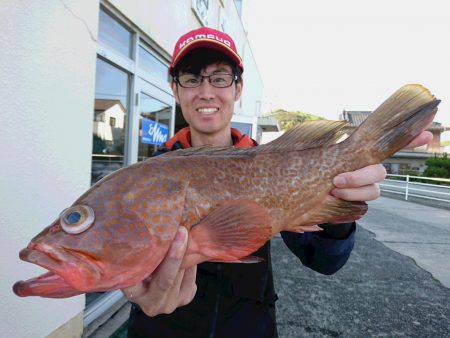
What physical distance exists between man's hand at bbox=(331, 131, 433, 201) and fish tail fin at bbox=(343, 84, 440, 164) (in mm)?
44

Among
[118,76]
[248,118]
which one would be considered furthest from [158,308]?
[248,118]

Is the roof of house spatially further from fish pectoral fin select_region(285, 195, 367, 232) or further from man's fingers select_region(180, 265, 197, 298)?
fish pectoral fin select_region(285, 195, 367, 232)

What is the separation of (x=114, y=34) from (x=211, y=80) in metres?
2.23

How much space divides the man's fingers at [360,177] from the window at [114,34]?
3.04 meters

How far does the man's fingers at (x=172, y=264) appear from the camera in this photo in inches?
48.4

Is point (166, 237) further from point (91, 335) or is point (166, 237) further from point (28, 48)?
point (91, 335)

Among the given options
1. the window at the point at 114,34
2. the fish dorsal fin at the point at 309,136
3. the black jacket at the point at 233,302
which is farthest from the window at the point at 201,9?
the black jacket at the point at 233,302

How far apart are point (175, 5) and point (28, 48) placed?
11.8ft

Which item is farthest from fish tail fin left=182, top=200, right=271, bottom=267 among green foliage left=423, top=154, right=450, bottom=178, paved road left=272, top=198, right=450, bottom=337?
green foliage left=423, top=154, right=450, bottom=178

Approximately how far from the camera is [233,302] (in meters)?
1.81

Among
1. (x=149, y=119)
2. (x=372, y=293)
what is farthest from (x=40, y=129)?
(x=372, y=293)

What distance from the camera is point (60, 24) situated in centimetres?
243

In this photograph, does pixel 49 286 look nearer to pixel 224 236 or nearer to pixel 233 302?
pixel 224 236

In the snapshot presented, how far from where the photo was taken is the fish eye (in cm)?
118
